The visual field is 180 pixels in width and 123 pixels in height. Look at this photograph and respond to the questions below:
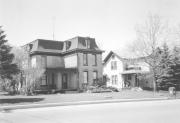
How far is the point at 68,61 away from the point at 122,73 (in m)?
10.3

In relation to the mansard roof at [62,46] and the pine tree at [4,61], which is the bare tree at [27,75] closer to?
the mansard roof at [62,46]

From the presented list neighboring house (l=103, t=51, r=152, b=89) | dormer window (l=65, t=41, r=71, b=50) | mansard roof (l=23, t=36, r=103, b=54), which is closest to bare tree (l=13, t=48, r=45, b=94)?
mansard roof (l=23, t=36, r=103, b=54)

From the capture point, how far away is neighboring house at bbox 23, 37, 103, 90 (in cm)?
3719

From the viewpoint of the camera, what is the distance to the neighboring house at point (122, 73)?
42344mm

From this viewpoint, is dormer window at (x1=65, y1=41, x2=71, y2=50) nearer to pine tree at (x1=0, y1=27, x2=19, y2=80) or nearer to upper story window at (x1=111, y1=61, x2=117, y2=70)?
upper story window at (x1=111, y1=61, x2=117, y2=70)

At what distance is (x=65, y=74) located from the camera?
39031 millimetres

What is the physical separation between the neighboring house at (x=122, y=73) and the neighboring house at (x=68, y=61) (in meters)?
5.85

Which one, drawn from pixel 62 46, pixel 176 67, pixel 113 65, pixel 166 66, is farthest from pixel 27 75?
pixel 176 67

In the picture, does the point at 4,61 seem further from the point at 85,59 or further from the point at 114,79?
the point at 114,79

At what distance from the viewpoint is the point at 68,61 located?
130 feet

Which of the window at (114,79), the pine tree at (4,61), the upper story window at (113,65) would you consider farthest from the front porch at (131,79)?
the pine tree at (4,61)

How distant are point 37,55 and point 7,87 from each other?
6866mm

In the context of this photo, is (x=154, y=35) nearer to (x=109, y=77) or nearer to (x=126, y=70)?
(x=126, y=70)

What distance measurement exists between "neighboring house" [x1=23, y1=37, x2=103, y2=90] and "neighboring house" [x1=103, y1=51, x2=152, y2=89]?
585cm
